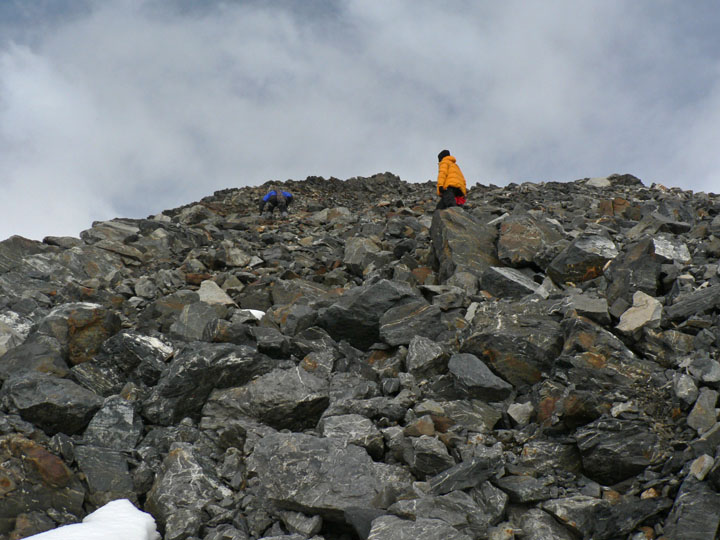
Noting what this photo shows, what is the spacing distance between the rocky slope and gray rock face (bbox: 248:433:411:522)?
0.02m

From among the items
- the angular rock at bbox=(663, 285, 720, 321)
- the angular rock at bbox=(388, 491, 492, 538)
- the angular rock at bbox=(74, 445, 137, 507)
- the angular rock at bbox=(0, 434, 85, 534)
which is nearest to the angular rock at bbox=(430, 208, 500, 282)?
the angular rock at bbox=(663, 285, 720, 321)

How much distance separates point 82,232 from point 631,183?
27.3 metres

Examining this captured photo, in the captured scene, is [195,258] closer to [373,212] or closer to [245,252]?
[245,252]

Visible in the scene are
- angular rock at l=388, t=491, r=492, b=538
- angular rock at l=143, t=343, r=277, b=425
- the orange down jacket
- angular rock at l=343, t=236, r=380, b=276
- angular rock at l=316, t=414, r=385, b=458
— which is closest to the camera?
angular rock at l=388, t=491, r=492, b=538

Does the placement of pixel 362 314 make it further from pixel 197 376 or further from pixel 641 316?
pixel 641 316

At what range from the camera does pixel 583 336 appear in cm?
773

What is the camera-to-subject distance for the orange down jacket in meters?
16.8

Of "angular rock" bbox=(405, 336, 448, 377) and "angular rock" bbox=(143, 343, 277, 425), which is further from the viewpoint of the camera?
"angular rock" bbox=(405, 336, 448, 377)

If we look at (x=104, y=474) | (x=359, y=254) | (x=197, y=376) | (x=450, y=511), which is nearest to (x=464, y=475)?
(x=450, y=511)

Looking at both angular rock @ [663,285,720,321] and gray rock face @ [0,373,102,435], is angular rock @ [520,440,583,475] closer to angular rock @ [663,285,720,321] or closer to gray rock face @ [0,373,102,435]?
angular rock @ [663,285,720,321]

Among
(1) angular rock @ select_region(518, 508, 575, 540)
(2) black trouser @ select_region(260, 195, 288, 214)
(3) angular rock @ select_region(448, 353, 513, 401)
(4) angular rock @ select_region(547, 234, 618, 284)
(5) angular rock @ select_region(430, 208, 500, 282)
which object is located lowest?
(1) angular rock @ select_region(518, 508, 575, 540)

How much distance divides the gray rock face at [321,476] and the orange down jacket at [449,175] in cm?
1154

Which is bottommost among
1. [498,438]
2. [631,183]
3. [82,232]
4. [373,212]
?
[498,438]

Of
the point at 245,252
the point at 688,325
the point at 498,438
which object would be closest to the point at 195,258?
the point at 245,252
